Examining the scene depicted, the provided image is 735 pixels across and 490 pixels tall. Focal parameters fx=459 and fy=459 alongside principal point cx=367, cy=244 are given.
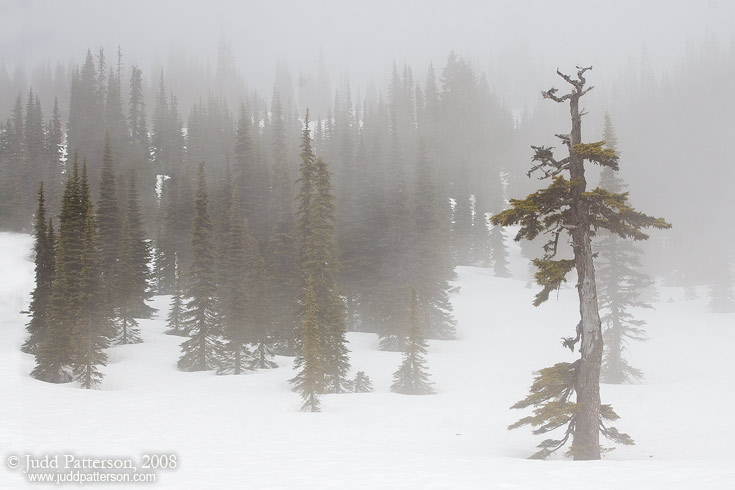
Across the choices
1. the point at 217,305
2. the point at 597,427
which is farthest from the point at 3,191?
the point at 597,427

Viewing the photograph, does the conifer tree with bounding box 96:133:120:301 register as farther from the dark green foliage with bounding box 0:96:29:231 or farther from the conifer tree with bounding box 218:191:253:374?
the dark green foliage with bounding box 0:96:29:231

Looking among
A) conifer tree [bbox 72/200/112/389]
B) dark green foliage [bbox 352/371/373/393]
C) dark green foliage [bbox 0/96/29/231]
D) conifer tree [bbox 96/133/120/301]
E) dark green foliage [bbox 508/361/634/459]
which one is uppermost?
dark green foliage [bbox 0/96/29/231]

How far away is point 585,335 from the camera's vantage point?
13820mm

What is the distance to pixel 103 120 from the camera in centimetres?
9906

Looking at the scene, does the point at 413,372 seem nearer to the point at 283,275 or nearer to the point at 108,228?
the point at 283,275

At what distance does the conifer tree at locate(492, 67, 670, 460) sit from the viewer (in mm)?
13336

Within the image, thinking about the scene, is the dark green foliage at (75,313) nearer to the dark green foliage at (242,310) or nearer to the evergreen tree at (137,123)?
the dark green foliage at (242,310)

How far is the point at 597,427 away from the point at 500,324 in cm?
3711

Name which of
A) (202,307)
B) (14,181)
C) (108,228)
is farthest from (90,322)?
(14,181)

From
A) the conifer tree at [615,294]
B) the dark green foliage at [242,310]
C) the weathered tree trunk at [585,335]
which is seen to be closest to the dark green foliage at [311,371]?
the dark green foliage at [242,310]

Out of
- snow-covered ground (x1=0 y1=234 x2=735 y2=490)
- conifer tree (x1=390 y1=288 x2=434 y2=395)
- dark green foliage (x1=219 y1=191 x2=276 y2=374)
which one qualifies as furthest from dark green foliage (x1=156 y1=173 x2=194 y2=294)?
conifer tree (x1=390 y1=288 x2=434 y2=395)

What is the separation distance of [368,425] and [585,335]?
33.2ft

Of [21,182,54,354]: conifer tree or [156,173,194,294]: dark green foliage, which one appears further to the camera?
[156,173,194,294]: dark green foliage

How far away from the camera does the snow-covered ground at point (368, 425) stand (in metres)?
10.6
